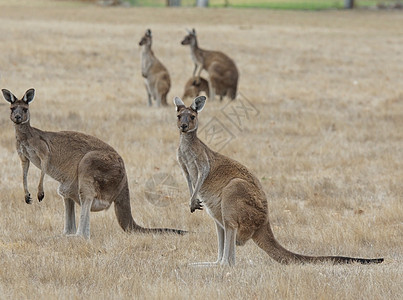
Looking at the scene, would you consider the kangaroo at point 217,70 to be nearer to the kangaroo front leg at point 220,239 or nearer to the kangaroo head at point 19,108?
the kangaroo head at point 19,108

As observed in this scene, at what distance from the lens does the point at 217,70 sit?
16312 mm

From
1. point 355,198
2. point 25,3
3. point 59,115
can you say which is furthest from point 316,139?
point 25,3

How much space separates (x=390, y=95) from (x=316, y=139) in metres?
6.42

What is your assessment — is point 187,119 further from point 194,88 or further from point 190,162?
point 194,88

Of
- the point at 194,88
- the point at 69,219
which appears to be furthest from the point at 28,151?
the point at 194,88

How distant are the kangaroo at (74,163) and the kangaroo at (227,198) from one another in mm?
845

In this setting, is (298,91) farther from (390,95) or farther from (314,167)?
(314,167)

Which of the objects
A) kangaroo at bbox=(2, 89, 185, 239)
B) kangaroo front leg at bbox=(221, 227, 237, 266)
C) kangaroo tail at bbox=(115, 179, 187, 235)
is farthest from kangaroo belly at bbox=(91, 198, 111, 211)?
kangaroo front leg at bbox=(221, 227, 237, 266)

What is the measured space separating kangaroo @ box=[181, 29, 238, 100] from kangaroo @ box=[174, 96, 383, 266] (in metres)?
10.5

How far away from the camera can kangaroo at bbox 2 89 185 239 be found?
6.15m

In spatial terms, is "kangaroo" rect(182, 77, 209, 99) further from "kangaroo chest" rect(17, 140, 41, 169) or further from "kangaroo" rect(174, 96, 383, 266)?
"kangaroo" rect(174, 96, 383, 266)

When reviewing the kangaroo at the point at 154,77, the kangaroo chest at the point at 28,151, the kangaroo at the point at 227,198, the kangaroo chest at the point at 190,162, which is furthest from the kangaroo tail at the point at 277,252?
the kangaroo at the point at 154,77

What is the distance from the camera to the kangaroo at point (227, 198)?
Answer: 529 centimetres

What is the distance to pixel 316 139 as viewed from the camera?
12.1 metres
